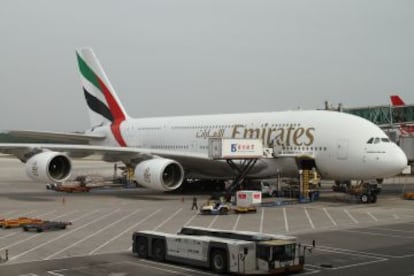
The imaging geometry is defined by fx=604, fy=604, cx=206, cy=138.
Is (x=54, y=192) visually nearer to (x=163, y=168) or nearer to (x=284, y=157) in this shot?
(x=163, y=168)

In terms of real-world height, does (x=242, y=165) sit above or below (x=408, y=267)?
above

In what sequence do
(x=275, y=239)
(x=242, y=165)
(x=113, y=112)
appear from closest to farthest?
(x=275, y=239) → (x=242, y=165) → (x=113, y=112)

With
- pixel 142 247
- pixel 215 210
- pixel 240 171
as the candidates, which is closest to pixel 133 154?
pixel 240 171

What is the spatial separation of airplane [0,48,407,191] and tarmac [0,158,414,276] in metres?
1.45

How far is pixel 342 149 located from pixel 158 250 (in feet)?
51.5

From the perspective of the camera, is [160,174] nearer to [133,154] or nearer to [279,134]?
[133,154]

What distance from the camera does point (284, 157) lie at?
2953 centimetres

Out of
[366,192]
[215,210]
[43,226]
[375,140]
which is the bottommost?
[43,226]

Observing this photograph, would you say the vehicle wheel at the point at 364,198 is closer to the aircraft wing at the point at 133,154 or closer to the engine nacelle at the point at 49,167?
the aircraft wing at the point at 133,154

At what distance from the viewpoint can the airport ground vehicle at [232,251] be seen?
12289 mm

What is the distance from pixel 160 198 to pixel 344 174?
947 centimetres

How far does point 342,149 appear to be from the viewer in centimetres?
2792

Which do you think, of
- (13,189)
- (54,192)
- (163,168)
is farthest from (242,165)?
(13,189)

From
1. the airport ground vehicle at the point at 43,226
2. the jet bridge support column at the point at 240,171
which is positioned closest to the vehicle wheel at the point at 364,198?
the jet bridge support column at the point at 240,171
